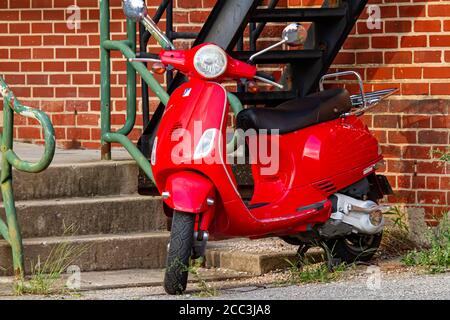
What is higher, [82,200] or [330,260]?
[82,200]

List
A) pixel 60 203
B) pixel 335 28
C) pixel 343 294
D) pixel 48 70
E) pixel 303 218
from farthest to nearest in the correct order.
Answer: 1. pixel 48 70
2. pixel 335 28
3. pixel 60 203
4. pixel 303 218
5. pixel 343 294

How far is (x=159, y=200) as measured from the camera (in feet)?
26.1

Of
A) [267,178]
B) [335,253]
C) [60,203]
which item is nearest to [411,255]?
[335,253]

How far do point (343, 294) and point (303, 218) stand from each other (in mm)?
664

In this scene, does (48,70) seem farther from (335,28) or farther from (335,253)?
(335,253)

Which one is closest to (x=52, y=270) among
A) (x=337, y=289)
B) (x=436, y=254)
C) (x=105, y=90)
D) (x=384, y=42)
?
(x=105, y=90)

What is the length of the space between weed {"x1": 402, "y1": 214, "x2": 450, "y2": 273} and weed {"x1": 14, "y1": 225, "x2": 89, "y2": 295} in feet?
6.17

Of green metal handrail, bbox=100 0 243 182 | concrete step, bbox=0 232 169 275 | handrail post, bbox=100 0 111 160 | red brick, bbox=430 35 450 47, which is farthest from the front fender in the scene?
red brick, bbox=430 35 450 47

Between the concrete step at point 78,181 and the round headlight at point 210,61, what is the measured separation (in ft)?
5.35

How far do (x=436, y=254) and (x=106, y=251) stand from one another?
1.90 metres

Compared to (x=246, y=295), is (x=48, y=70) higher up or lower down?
higher up

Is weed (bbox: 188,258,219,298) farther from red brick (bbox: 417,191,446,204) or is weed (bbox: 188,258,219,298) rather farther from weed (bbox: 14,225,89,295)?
red brick (bbox: 417,191,446,204)

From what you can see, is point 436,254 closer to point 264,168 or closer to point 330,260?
point 330,260

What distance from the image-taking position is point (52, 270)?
7.26m
